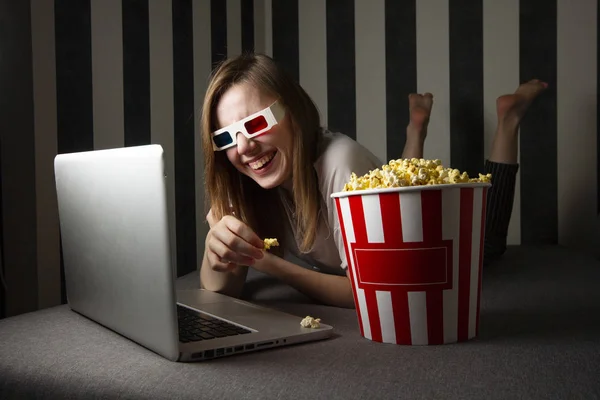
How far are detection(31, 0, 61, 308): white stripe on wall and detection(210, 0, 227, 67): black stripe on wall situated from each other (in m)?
0.98

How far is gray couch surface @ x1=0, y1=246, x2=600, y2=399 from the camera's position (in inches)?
29.4

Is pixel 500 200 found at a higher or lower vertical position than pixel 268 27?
lower

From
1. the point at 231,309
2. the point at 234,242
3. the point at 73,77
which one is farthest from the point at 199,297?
the point at 73,77

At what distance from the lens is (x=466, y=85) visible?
8.71 feet

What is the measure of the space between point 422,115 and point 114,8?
1.24m

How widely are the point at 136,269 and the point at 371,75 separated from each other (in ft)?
6.88

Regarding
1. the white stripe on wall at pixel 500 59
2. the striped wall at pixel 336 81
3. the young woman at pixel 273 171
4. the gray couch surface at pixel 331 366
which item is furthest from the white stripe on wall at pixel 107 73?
the white stripe on wall at pixel 500 59

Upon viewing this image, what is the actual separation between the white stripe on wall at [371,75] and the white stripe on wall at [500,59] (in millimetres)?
464

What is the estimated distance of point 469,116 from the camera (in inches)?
105

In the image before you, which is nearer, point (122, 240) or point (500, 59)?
point (122, 240)

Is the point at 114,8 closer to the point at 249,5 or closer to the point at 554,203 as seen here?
the point at 249,5

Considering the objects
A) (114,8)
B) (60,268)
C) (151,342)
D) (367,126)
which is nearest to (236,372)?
(151,342)

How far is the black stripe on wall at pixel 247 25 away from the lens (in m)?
2.82

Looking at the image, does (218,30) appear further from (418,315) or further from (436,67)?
(418,315)
